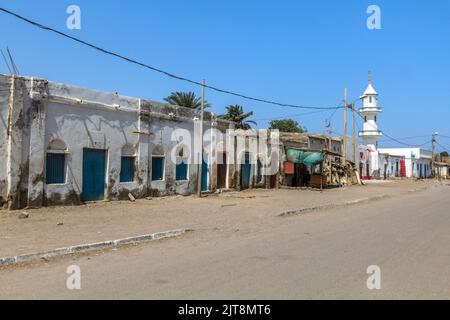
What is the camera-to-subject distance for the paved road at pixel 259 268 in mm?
6238

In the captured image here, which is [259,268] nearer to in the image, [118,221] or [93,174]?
[118,221]

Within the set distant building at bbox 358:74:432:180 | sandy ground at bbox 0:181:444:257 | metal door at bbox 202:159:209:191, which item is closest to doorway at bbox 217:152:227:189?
metal door at bbox 202:159:209:191

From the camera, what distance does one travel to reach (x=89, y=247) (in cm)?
967

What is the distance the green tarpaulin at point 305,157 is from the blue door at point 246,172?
474 centimetres

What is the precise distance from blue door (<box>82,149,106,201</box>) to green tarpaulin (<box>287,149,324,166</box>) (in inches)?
688

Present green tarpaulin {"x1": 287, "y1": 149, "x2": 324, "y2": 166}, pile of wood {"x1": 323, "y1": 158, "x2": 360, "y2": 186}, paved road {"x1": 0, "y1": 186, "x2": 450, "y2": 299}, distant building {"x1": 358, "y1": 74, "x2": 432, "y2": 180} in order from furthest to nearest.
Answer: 1. distant building {"x1": 358, "y1": 74, "x2": 432, "y2": 180}
2. pile of wood {"x1": 323, "y1": 158, "x2": 360, "y2": 186}
3. green tarpaulin {"x1": 287, "y1": 149, "x2": 324, "y2": 166}
4. paved road {"x1": 0, "y1": 186, "x2": 450, "y2": 299}

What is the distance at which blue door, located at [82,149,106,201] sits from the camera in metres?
18.3
